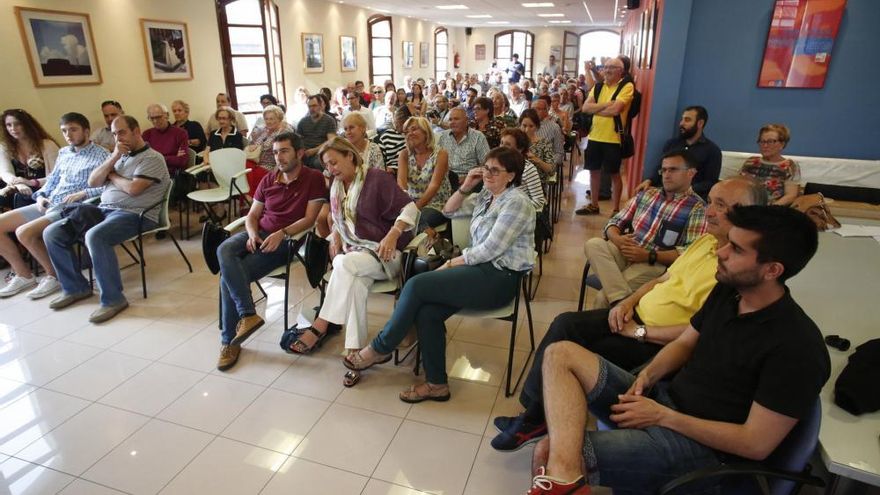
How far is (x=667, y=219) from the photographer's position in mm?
2504

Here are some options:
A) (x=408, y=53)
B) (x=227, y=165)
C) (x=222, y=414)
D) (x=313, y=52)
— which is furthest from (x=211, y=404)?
(x=408, y=53)

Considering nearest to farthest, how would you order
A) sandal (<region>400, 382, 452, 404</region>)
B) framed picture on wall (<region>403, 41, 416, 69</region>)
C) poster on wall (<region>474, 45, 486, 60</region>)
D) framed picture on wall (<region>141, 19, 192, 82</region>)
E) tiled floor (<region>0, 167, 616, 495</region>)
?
1. tiled floor (<region>0, 167, 616, 495</region>)
2. sandal (<region>400, 382, 452, 404</region>)
3. framed picture on wall (<region>141, 19, 192, 82</region>)
4. framed picture on wall (<region>403, 41, 416, 69</region>)
5. poster on wall (<region>474, 45, 486, 60</region>)

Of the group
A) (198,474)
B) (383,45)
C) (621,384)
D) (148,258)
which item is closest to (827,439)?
(621,384)

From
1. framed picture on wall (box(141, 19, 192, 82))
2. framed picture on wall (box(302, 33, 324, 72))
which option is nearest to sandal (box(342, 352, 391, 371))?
framed picture on wall (box(141, 19, 192, 82))

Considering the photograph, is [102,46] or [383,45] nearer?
[102,46]

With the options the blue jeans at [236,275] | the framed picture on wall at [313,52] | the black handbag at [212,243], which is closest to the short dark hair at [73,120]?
the black handbag at [212,243]

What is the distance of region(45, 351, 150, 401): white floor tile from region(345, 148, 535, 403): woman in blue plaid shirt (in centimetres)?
137

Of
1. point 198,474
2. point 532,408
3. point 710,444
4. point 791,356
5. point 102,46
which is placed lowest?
point 198,474

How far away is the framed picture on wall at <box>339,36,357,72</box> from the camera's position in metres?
10.7

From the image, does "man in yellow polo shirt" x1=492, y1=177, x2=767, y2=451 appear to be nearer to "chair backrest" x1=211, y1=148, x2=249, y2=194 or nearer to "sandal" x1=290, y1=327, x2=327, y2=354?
"sandal" x1=290, y1=327, x2=327, y2=354

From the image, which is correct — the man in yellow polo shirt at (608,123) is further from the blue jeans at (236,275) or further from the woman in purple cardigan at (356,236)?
the blue jeans at (236,275)

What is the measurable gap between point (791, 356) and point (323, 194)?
96.9 inches

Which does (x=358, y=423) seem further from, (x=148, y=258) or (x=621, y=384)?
(x=148, y=258)

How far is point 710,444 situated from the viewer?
1363 mm
